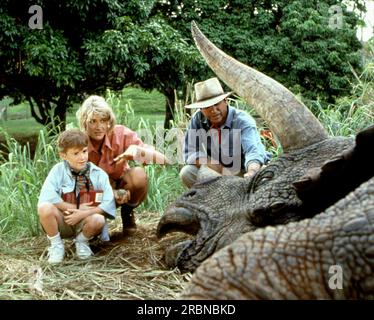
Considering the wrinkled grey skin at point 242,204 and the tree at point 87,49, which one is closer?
the wrinkled grey skin at point 242,204

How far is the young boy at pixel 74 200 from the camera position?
3941mm

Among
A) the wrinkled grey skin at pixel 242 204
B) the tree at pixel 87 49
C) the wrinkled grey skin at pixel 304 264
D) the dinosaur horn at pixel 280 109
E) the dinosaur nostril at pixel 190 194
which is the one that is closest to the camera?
the wrinkled grey skin at pixel 304 264

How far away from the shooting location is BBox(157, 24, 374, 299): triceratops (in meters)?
1.87

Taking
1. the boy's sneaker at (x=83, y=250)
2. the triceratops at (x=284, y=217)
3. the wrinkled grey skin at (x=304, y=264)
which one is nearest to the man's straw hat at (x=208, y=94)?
the triceratops at (x=284, y=217)

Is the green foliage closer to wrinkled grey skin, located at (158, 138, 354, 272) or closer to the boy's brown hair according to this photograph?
the boy's brown hair

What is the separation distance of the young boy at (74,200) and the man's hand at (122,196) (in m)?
0.26

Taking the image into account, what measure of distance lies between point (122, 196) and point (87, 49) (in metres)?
7.24

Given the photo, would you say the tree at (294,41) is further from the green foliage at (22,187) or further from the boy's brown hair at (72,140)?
the boy's brown hair at (72,140)

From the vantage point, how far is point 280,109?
290cm

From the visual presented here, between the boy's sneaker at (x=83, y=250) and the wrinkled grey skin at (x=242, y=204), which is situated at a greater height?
the wrinkled grey skin at (x=242, y=204)

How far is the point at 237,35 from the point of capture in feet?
53.3

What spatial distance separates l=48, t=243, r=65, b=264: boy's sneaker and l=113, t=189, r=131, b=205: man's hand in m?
0.58

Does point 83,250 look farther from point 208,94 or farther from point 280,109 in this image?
point 280,109
